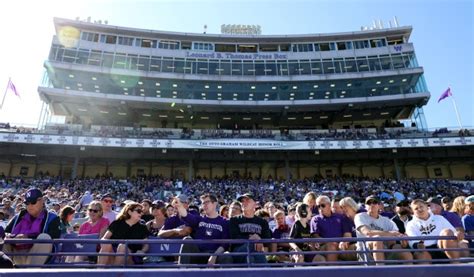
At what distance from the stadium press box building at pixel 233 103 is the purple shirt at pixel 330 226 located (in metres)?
25.5

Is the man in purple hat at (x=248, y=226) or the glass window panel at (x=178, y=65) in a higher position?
the glass window panel at (x=178, y=65)

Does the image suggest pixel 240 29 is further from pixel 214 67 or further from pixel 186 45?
pixel 214 67

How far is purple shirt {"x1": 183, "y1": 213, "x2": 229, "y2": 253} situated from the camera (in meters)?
4.77

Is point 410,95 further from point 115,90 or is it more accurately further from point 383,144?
point 115,90

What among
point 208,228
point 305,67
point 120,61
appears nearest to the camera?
point 208,228

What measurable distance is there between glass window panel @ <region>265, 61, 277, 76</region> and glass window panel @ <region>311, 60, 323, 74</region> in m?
5.12

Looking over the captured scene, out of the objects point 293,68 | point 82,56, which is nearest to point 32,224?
point 293,68

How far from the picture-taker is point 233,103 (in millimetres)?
35031

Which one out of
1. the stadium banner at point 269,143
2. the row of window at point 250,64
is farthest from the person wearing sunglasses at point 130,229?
the row of window at point 250,64

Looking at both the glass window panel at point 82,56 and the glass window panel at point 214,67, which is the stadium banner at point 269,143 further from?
the glass window panel at point 82,56

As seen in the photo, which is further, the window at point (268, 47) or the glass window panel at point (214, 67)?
the window at point (268, 47)

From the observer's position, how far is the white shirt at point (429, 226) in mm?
4836

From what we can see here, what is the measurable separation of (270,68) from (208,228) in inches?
1356

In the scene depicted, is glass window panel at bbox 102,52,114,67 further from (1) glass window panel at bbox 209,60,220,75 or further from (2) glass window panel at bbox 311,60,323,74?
(2) glass window panel at bbox 311,60,323,74
